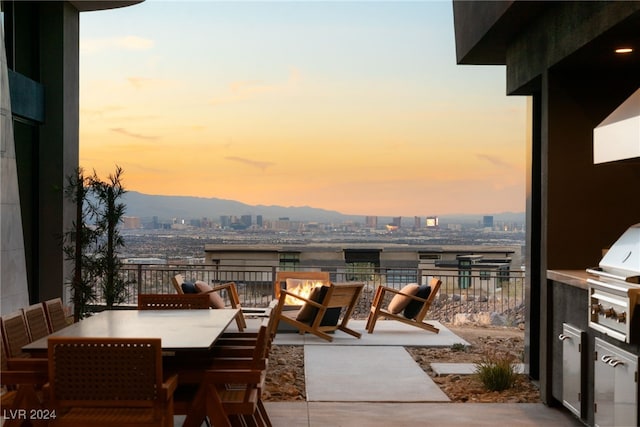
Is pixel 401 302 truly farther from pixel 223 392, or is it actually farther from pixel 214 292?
pixel 223 392

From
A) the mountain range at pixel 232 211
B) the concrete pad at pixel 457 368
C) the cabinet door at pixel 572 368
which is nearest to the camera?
the cabinet door at pixel 572 368

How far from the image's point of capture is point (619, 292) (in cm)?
417

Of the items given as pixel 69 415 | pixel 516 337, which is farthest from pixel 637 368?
pixel 516 337

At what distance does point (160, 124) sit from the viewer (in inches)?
661

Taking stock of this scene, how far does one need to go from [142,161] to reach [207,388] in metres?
13.9

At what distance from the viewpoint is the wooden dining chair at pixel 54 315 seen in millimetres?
5012

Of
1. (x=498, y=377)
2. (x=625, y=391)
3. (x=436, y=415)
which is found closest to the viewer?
(x=625, y=391)

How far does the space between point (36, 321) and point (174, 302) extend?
1.36m

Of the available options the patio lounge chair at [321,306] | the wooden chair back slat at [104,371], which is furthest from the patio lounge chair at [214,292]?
the wooden chair back slat at [104,371]

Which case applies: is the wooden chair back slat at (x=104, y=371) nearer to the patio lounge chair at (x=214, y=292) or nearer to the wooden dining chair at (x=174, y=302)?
the wooden dining chair at (x=174, y=302)

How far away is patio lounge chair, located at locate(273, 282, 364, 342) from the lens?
888 cm

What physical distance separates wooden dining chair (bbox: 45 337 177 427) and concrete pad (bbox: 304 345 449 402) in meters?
2.59

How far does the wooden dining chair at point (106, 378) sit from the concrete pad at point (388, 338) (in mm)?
5300

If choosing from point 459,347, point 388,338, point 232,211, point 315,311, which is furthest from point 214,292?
point 232,211
